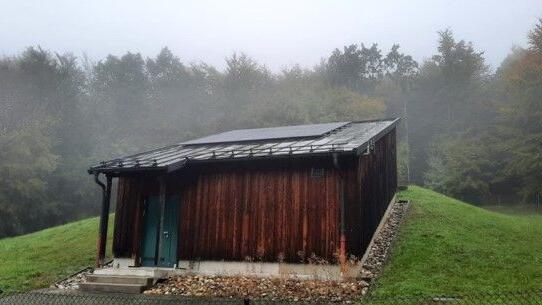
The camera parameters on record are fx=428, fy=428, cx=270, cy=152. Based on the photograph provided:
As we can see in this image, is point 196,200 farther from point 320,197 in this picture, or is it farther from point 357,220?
point 357,220

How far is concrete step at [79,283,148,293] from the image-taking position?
1041 cm

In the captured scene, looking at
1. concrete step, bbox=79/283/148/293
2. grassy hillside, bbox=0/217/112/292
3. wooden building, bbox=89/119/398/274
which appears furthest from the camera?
grassy hillside, bbox=0/217/112/292

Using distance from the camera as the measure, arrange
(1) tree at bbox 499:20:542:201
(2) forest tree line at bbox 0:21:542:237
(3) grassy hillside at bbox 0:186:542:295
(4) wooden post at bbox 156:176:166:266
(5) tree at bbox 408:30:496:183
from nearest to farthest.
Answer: (3) grassy hillside at bbox 0:186:542:295
(4) wooden post at bbox 156:176:166:266
(1) tree at bbox 499:20:542:201
(2) forest tree line at bbox 0:21:542:237
(5) tree at bbox 408:30:496:183

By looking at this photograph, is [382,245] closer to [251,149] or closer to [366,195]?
[366,195]

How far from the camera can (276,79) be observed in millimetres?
43938

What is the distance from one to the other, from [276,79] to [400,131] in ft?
43.9

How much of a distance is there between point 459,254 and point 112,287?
9.03 meters

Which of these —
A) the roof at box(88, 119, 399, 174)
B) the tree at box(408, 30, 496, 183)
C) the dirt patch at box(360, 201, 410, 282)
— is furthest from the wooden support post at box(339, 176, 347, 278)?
the tree at box(408, 30, 496, 183)

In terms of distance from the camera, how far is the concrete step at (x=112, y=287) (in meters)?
10.4

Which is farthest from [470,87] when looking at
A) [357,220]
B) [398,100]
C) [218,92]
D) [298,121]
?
[357,220]

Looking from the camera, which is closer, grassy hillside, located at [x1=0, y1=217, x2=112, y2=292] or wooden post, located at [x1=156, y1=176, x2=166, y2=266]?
wooden post, located at [x1=156, y1=176, x2=166, y2=266]

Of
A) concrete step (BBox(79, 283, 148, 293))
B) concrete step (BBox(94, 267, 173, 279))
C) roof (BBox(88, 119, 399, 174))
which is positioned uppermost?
roof (BBox(88, 119, 399, 174))

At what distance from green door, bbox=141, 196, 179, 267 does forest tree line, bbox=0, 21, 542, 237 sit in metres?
17.7

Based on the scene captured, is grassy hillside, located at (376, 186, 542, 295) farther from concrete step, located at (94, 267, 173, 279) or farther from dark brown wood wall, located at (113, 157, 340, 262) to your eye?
concrete step, located at (94, 267, 173, 279)
